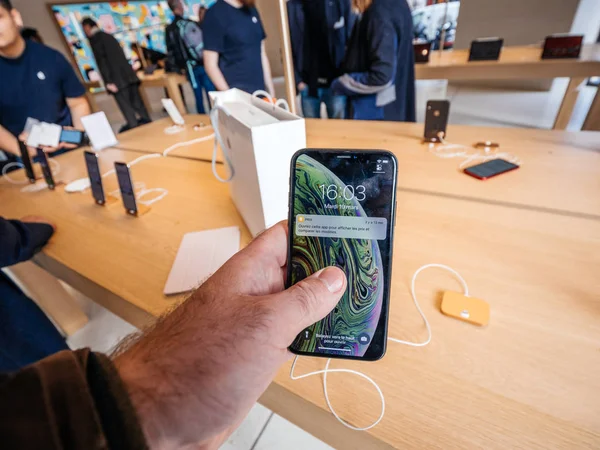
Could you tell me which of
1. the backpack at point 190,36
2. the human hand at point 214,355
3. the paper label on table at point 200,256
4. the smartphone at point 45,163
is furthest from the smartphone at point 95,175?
the backpack at point 190,36

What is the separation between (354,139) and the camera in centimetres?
113

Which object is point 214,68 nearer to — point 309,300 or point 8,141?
point 8,141

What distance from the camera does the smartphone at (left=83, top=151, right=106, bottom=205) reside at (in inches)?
33.5

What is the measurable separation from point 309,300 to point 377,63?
1219 mm

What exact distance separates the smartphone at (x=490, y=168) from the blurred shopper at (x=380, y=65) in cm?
65

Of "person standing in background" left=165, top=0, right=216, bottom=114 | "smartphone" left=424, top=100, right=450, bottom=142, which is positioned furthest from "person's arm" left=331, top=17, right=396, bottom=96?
"person standing in background" left=165, top=0, right=216, bottom=114

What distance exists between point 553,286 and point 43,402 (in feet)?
2.12

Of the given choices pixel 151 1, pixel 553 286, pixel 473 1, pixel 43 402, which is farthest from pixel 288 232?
pixel 151 1

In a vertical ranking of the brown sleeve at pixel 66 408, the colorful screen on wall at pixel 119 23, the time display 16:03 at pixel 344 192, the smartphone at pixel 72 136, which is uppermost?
the colorful screen on wall at pixel 119 23

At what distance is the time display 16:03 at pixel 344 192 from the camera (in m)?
0.43

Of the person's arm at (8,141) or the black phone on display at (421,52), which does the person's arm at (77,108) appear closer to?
the person's arm at (8,141)

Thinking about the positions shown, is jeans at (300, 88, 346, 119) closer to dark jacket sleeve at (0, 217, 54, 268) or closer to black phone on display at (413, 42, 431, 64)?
black phone on display at (413, 42, 431, 64)

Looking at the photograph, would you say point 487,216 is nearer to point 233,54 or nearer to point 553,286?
point 553,286

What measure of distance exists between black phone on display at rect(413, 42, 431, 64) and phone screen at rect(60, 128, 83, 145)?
70.2 inches
